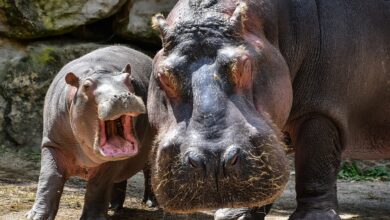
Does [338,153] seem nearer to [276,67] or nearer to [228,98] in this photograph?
[276,67]

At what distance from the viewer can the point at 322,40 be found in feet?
14.4

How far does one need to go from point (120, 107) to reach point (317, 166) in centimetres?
120

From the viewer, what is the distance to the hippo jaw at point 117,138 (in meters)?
4.76

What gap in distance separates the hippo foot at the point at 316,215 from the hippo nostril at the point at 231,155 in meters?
0.97

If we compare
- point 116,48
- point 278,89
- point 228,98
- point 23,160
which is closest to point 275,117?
point 278,89

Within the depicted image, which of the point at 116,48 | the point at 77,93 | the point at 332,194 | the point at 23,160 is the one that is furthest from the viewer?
the point at 23,160

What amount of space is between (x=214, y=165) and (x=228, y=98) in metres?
0.37

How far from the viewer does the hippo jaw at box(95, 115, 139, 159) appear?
15.6ft

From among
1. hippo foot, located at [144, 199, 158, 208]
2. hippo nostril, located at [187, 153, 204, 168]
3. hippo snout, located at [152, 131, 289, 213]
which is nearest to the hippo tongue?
hippo snout, located at [152, 131, 289, 213]

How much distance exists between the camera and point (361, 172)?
812cm

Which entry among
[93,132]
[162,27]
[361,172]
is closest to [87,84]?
[93,132]

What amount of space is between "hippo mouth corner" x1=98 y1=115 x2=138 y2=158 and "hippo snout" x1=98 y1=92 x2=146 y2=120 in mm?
239

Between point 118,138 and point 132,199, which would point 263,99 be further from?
point 132,199

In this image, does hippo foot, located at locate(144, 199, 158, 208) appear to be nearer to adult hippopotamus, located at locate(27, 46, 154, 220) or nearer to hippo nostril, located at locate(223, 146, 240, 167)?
adult hippopotamus, located at locate(27, 46, 154, 220)
